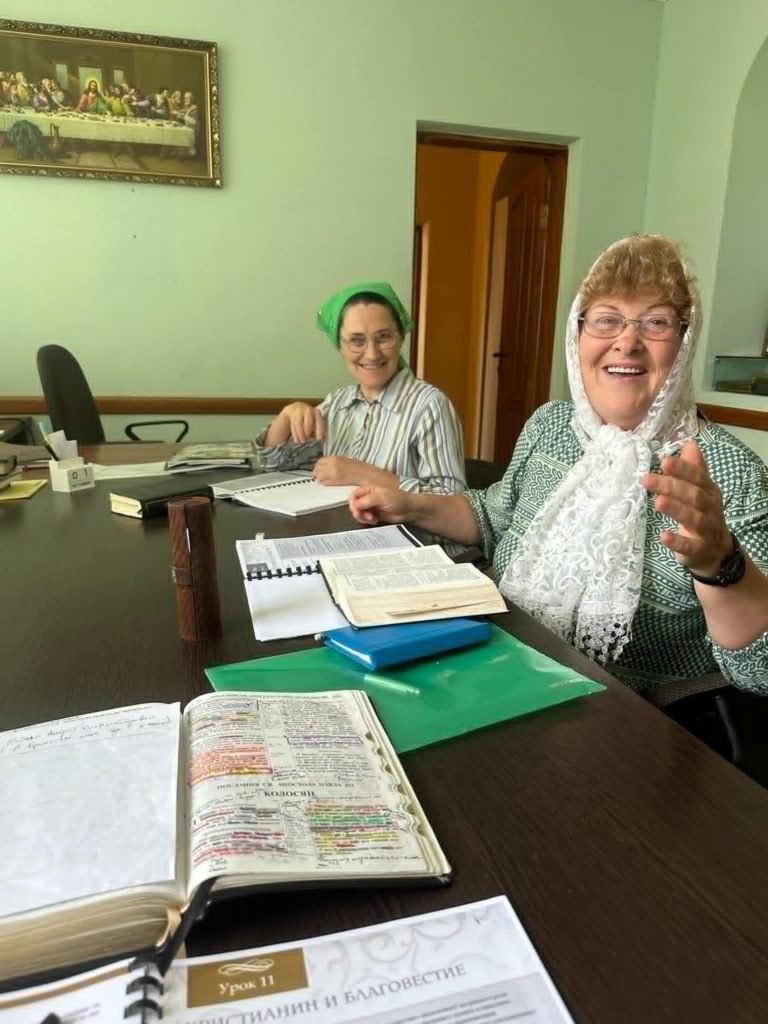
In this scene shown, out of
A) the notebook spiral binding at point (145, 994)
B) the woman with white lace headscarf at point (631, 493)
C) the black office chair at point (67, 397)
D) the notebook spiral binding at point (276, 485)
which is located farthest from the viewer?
the black office chair at point (67, 397)

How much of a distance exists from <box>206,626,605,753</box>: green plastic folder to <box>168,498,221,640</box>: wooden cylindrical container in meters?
0.09

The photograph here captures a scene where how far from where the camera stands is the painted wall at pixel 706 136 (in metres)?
2.81

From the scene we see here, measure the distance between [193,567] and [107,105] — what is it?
2.81m

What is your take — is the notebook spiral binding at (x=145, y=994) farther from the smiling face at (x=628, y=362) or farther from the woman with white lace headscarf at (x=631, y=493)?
the smiling face at (x=628, y=362)

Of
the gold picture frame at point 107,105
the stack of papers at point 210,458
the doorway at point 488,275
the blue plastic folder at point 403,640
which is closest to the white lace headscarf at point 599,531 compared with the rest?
the blue plastic folder at point 403,640

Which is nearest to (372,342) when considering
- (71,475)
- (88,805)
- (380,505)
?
Answer: (380,505)

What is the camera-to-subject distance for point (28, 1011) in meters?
0.34

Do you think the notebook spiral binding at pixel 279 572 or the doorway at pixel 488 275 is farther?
the doorway at pixel 488 275

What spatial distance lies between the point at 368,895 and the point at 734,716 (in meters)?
0.59

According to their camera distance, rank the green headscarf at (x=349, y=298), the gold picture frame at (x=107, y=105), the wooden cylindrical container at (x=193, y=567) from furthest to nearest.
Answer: the gold picture frame at (x=107, y=105)
the green headscarf at (x=349, y=298)
the wooden cylindrical container at (x=193, y=567)

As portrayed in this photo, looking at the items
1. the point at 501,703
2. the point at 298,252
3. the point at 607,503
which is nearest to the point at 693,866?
the point at 501,703

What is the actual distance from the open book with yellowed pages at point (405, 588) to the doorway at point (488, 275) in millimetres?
2725

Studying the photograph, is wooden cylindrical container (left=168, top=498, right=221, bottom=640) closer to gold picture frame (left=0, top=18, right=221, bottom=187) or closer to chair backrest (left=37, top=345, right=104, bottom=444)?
chair backrest (left=37, top=345, right=104, bottom=444)

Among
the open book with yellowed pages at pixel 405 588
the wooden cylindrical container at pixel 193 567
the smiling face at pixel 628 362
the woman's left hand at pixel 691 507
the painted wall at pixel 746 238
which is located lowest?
the open book with yellowed pages at pixel 405 588
